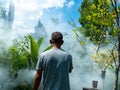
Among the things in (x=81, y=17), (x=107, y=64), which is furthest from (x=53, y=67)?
(x=81, y=17)

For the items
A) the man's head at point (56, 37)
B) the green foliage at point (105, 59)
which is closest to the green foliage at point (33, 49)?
the green foliage at point (105, 59)

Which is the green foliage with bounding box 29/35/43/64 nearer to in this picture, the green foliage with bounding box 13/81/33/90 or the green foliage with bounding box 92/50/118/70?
the green foliage with bounding box 13/81/33/90

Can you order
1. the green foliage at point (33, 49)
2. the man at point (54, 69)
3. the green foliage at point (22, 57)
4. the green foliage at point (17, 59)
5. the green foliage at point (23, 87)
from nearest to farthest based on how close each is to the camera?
the man at point (54, 69) < the green foliage at point (33, 49) < the green foliage at point (22, 57) < the green foliage at point (17, 59) < the green foliage at point (23, 87)

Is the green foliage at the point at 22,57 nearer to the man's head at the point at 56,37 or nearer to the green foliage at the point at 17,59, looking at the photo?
the green foliage at the point at 17,59

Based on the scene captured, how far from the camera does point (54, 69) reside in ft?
12.5

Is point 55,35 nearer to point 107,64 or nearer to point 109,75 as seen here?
point 107,64

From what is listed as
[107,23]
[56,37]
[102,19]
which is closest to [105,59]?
[102,19]

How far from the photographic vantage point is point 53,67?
380 cm

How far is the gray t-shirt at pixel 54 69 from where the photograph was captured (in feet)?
12.4

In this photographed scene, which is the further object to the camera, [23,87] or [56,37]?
[23,87]

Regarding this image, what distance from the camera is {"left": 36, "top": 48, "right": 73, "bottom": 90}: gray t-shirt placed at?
3.77m

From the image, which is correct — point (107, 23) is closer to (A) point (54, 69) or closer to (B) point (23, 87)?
(B) point (23, 87)

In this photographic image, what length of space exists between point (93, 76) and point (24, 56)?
242 inches

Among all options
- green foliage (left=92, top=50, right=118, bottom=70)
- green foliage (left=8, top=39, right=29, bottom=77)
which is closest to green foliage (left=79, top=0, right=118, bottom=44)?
green foliage (left=92, top=50, right=118, bottom=70)
